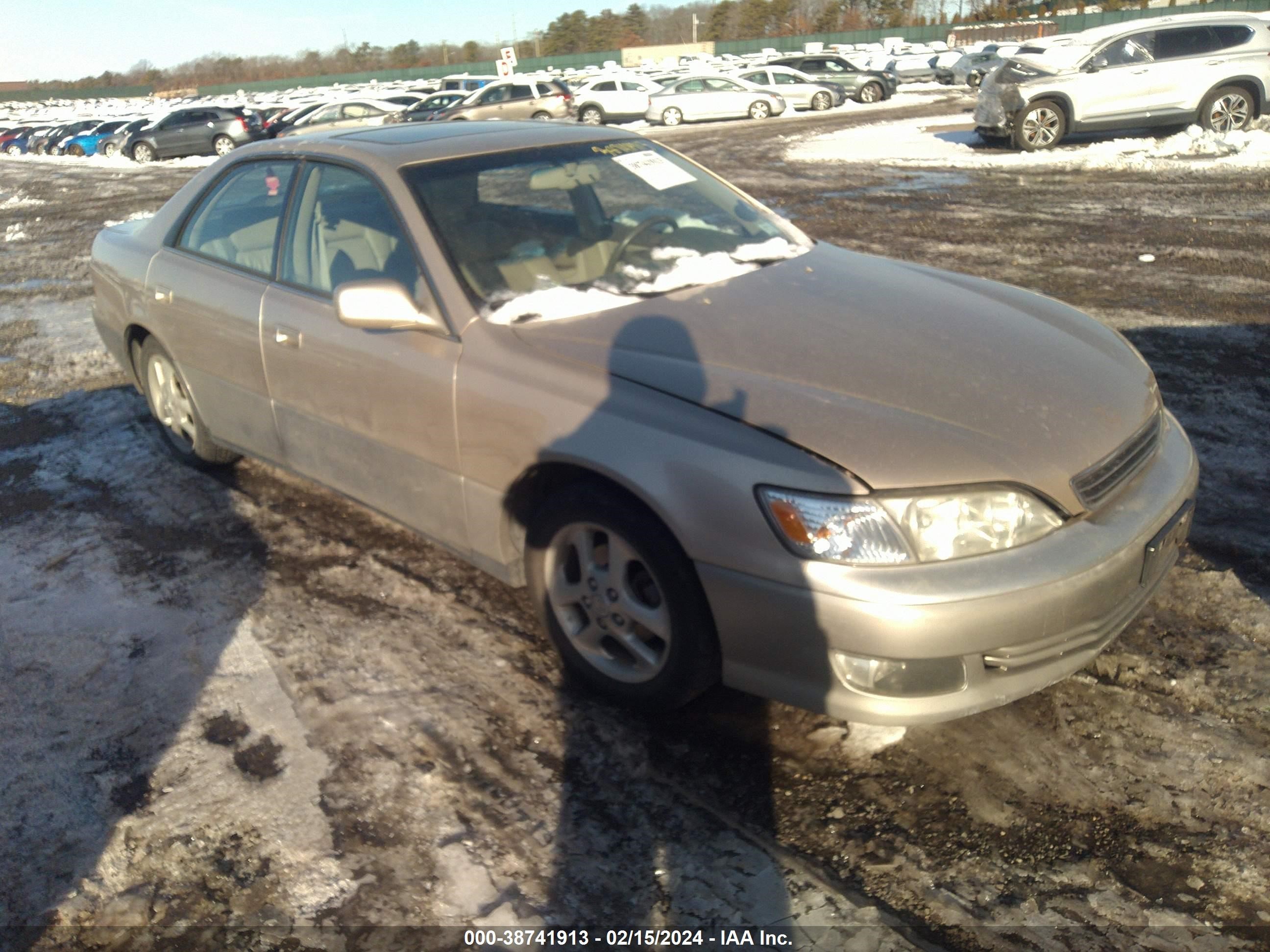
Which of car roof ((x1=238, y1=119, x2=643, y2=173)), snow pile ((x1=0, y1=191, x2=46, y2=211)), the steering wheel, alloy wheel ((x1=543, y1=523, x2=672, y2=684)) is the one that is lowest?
alloy wheel ((x1=543, y1=523, x2=672, y2=684))

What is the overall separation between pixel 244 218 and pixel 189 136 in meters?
28.4

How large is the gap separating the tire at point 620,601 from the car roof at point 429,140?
4.99 feet

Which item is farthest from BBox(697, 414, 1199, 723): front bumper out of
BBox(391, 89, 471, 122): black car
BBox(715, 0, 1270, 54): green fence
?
BBox(715, 0, 1270, 54): green fence

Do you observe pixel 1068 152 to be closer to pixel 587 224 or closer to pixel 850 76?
pixel 587 224

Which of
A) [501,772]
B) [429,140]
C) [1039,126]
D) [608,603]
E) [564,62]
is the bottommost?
[501,772]

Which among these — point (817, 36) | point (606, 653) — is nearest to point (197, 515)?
point (606, 653)

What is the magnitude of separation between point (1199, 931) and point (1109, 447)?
122 centimetres

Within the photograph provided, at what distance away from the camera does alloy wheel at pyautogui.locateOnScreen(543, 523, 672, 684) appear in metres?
2.95

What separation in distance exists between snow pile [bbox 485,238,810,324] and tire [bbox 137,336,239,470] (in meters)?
2.13

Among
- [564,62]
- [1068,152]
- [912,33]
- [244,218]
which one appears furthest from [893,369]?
[564,62]

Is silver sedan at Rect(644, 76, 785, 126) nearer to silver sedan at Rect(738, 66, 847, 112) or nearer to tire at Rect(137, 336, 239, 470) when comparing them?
silver sedan at Rect(738, 66, 847, 112)

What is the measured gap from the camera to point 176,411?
498 centimetres

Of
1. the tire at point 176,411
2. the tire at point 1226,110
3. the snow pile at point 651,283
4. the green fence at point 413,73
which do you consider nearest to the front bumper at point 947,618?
the snow pile at point 651,283

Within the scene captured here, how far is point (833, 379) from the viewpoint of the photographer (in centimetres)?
290
